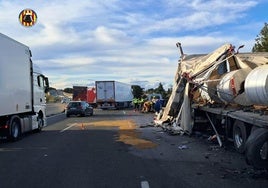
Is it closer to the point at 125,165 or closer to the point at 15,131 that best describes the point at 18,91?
the point at 15,131

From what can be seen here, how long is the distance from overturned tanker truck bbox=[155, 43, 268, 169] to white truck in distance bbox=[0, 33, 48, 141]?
637 centimetres

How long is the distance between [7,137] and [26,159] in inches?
204

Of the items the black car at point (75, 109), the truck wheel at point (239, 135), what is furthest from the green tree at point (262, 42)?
the truck wheel at point (239, 135)

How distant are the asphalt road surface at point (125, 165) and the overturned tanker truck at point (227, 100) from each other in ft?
2.02

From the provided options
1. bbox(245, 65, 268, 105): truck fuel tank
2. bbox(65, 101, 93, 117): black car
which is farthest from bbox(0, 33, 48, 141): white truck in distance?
bbox(65, 101, 93, 117): black car

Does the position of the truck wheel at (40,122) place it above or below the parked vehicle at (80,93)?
below

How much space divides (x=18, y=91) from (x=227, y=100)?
840cm

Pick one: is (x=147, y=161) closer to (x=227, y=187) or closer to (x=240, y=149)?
(x=240, y=149)

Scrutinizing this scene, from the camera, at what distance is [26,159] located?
12.7 metres

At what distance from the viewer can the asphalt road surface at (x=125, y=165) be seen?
9148 millimetres

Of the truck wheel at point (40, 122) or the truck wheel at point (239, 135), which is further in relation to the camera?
the truck wheel at point (40, 122)

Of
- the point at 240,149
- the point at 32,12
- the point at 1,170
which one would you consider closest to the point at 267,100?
the point at 240,149

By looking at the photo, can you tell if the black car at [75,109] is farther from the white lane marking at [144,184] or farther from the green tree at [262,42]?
the white lane marking at [144,184]

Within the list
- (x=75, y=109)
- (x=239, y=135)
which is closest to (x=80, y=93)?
(x=75, y=109)
